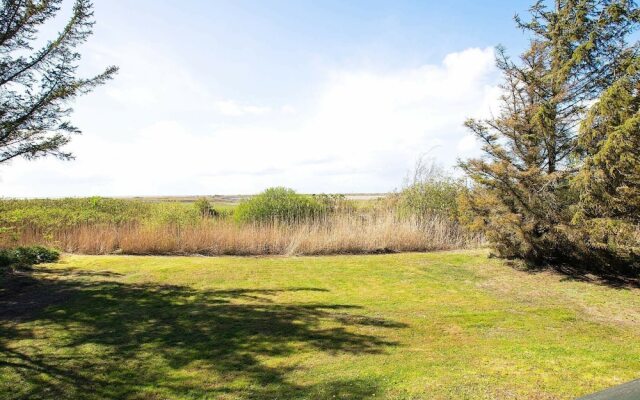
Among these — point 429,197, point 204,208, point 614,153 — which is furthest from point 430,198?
point 204,208

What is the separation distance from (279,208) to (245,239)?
2.27m

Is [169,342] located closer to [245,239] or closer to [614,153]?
[614,153]

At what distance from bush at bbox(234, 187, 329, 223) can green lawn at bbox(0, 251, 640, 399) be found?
5318 millimetres

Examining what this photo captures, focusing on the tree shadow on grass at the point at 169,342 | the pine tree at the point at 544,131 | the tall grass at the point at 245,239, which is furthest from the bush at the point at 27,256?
the pine tree at the point at 544,131

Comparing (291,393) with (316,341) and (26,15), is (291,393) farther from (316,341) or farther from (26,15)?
(26,15)

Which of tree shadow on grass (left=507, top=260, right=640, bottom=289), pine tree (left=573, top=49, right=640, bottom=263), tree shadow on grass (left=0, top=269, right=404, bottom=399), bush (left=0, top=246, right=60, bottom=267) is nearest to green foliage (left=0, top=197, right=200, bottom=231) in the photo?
bush (left=0, top=246, right=60, bottom=267)

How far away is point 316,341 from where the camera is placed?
4629 mm

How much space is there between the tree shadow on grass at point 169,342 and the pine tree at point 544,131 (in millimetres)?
4028

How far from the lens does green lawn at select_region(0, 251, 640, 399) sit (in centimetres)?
363

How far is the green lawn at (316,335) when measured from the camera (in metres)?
3.63

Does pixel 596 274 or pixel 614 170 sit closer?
pixel 614 170

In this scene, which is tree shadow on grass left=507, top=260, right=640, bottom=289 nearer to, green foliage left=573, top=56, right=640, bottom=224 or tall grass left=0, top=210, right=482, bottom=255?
green foliage left=573, top=56, right=640, bottom=224

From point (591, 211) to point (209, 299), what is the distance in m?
6.31

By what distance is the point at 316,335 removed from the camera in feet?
15.9
